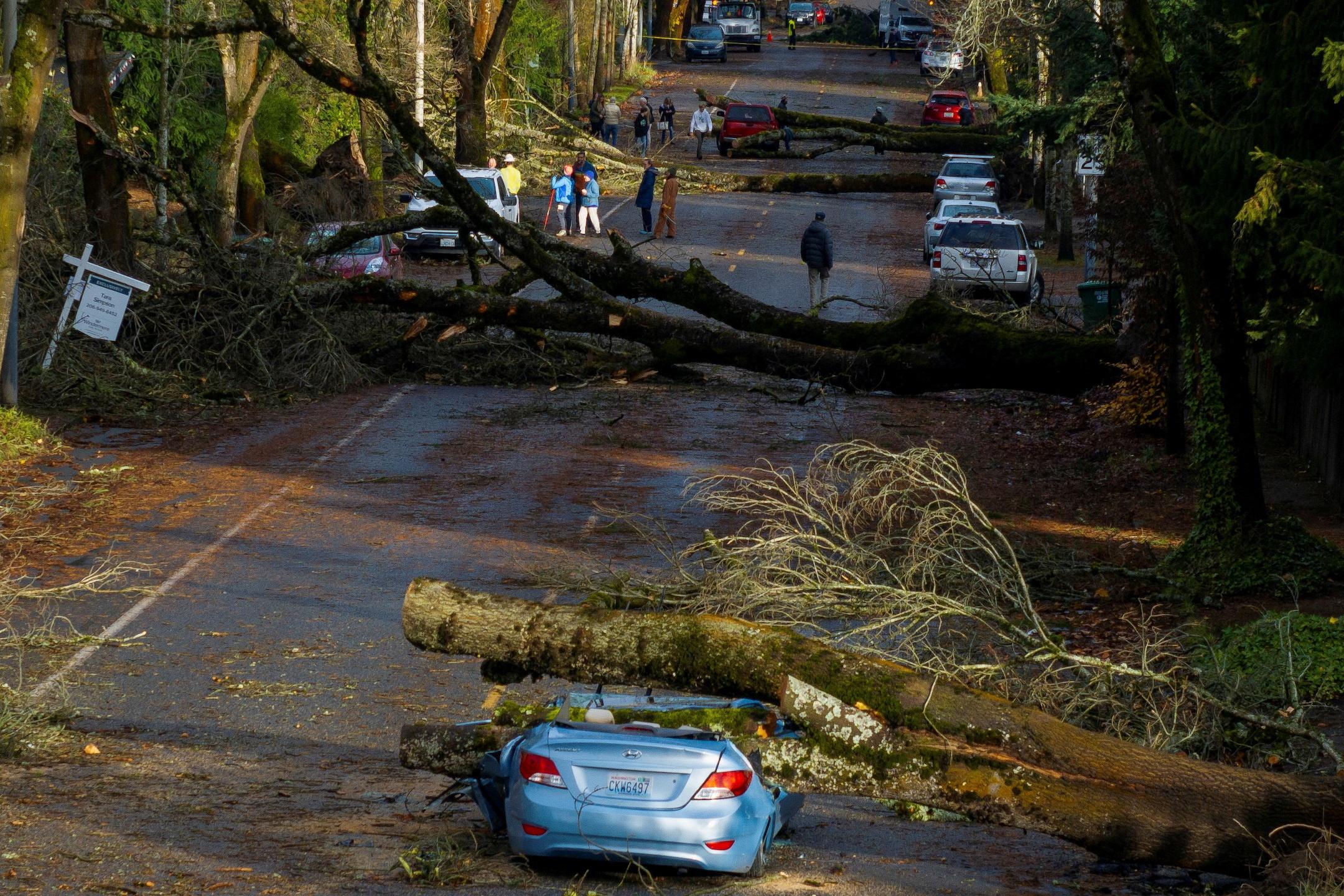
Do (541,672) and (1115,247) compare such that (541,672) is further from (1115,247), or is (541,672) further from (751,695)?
(1115,247)

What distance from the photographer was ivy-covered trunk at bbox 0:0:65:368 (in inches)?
659

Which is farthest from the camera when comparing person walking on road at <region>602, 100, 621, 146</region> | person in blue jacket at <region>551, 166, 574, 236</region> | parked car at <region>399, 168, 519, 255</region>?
person walking on road at <region>602, 100, 621, 146</region>

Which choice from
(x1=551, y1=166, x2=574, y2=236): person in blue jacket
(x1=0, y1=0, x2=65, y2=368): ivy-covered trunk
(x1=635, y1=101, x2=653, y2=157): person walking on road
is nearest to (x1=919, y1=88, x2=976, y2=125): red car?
(x1=635, y1=101, x2=653, y2=157): person walking on road

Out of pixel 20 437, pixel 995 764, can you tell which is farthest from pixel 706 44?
pixel 995 764

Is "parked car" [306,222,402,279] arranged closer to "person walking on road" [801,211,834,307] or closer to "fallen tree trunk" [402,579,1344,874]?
"person walking on road" [801,211,834,307]

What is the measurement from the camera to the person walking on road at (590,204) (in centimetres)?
3478

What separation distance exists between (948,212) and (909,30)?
4952 centimetres

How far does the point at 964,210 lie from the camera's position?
35.4 metres

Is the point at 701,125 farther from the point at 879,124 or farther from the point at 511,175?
the point at 511,175

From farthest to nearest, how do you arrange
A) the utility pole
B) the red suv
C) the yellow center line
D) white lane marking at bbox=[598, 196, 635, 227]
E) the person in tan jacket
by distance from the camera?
the red suv < white lane marking at bbox=[598, 196, 635, 227] < the utility pole < the person in tan jacket < the yellow center line

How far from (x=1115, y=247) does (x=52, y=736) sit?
1439 cm

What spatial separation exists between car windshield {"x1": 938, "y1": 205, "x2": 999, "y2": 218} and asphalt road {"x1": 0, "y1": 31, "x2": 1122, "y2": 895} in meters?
14.4

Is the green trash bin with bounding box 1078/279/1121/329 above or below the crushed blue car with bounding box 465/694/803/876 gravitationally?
above

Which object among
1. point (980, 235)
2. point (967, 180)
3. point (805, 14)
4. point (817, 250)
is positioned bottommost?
point (817, 250)
